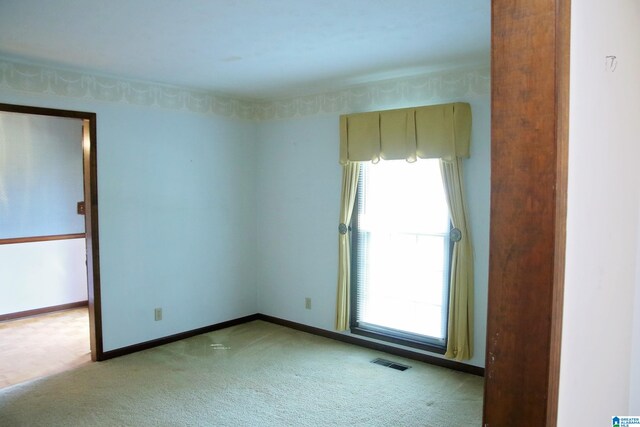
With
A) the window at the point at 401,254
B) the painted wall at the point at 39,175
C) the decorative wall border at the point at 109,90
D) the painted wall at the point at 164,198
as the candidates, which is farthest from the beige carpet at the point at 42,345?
the window at the point at 401,254

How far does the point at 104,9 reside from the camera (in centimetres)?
244

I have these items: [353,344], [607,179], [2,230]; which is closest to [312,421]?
[353,344]

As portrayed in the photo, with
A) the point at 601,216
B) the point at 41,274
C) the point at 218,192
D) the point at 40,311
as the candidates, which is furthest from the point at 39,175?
the point at 601,216

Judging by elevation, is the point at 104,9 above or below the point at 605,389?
above

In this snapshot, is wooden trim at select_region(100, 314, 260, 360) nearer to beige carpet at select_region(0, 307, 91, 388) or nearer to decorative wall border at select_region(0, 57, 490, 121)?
beige carpet at select_region(0, 307, 91, 388)

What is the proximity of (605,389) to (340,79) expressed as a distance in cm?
331

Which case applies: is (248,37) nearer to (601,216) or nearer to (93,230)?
(93,230)

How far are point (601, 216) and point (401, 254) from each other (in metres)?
2.88

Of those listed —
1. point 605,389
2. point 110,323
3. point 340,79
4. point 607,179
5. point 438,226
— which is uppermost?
point 340,79

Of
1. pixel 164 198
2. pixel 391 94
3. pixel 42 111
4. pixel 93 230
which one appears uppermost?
pixel 391 94

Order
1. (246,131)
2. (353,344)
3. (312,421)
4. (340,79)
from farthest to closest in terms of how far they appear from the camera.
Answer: (246,131), (353,344), (340,79), (312,421)

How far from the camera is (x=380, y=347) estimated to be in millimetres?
4301

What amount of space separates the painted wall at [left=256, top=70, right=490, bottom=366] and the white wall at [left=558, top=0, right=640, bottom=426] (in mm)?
2281

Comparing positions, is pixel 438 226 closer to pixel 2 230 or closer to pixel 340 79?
pixel 340 79
